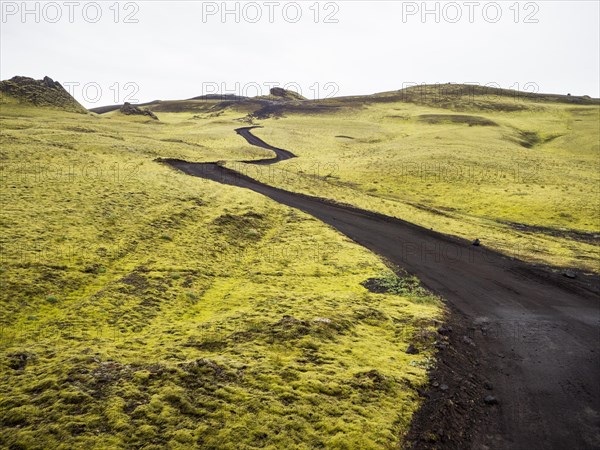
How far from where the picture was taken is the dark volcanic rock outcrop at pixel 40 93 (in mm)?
80938

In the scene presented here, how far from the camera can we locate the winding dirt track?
10578 mm

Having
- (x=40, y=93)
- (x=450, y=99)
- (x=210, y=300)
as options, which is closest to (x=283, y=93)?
(x=450, y=99)

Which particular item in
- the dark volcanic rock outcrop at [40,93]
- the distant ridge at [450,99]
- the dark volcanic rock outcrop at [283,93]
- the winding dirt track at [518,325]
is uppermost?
the dark volcanic rock outcrop at [283,93]

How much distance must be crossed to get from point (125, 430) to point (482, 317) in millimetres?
15077

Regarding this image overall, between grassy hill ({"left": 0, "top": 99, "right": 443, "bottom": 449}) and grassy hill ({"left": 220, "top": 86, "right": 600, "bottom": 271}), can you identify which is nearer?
grassy hill ({"left": 0, "top": 99, "right": 443, "bottom": 449})

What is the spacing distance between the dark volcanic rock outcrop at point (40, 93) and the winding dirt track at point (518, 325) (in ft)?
272

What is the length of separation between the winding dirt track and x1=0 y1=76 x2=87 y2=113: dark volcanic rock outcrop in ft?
272

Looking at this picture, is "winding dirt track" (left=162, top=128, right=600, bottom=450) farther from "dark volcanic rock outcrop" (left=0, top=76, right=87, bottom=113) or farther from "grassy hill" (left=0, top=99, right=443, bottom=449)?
"dark volcanic rock outcrop" (left=0, top=76, right=87, bottom=113)

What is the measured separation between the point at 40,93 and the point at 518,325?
4094 inches

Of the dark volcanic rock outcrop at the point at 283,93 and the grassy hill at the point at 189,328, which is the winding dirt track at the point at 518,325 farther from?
the dark volcanic rock outcrop at the point at 283,93

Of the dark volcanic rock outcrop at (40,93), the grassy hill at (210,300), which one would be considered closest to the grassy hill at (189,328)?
the grassy hill at (210,300)

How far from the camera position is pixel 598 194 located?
41.1m

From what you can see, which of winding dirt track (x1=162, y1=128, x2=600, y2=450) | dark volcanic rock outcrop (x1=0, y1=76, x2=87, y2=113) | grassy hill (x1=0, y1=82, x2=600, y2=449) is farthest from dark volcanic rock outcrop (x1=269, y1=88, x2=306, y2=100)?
winding dirt track (x1=162, y1=128, x2=600, y2=450)

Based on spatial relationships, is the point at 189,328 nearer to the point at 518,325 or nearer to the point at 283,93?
the point at 518,325
